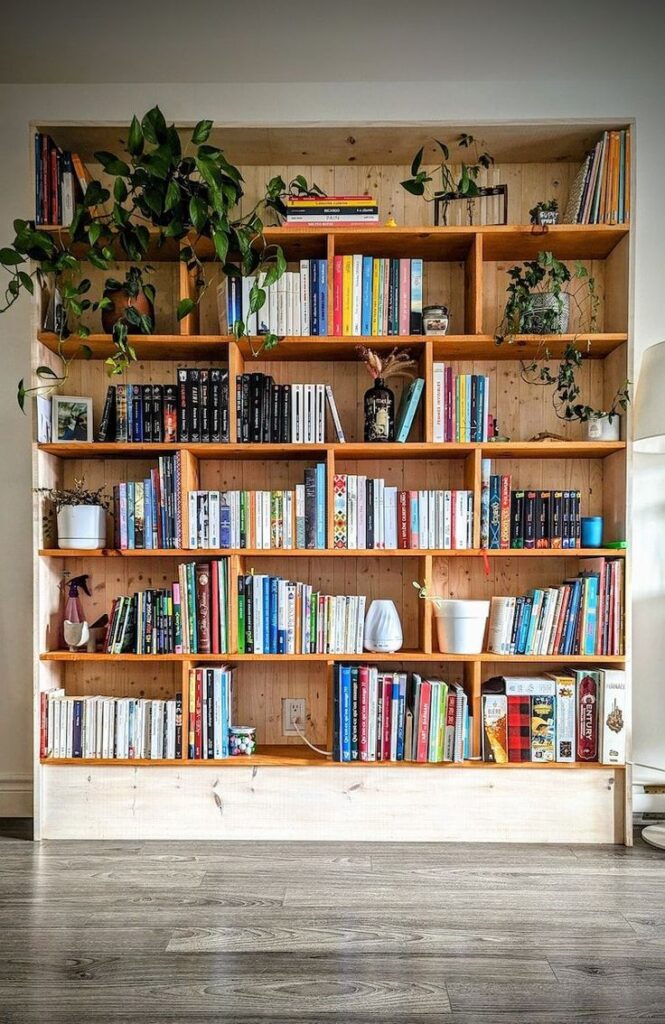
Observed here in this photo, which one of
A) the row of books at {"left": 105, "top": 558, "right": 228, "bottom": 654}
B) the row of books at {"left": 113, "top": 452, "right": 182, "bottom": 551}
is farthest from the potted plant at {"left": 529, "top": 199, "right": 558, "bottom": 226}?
the row of books at {"left": 105, "top": 558, "right": 228, "bottom": 654}

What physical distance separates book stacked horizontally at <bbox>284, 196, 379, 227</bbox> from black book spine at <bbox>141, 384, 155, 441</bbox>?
773 millimetres

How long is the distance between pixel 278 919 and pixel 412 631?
47.0 inches

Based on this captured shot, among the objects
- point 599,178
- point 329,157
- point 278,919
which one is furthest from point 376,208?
point 278,919

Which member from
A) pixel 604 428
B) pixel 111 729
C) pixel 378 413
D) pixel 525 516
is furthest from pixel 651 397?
pixel 111 729

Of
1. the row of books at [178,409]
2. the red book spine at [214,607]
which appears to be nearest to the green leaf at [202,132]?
the row of books at [178,409]

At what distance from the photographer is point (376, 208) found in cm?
281

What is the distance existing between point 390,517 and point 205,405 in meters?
0.77

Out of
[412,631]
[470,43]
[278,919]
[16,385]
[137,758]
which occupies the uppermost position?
[470,43]

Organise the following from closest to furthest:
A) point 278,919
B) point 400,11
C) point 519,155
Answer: point 278,919 → point 400,11 → point 519,155

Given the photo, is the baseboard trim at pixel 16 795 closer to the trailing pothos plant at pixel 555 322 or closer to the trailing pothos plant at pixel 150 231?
the trailing pothos plant at pixel 150 231

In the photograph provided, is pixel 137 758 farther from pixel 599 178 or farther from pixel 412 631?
pixel 599 178

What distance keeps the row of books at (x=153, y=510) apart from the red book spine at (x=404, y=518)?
788 millimetres

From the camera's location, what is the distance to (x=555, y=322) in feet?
9.15

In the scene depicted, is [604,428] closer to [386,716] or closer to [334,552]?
[334,552]
